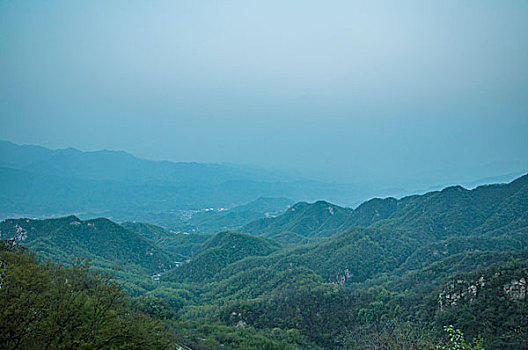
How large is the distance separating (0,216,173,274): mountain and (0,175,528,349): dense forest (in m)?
0.45

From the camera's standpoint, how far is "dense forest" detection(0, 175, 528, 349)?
1843cm

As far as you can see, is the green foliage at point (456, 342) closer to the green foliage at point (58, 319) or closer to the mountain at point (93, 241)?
the green foliage at point (58, 319)

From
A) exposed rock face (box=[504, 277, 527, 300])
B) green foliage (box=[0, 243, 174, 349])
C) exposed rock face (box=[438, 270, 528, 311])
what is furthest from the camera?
exposed rock face (box=[438, 270, 528, 311])

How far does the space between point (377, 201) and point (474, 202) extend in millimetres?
44708

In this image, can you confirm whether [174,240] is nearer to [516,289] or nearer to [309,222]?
[309,222]

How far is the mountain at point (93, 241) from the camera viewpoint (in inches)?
3322

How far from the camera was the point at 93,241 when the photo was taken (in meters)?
93.6

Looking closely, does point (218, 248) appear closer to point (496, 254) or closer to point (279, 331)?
point (279, 331)

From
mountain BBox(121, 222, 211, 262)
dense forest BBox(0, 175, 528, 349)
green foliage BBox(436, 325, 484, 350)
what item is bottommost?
mountain BBox(121, 222, 211, 262)

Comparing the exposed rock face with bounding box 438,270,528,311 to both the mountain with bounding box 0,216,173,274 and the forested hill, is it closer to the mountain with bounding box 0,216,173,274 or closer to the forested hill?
the forested hill

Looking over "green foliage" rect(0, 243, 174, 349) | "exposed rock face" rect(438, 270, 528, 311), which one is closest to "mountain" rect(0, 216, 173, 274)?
"green foliage" rect(0, 243, 174, 349)

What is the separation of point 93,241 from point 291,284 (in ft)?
224

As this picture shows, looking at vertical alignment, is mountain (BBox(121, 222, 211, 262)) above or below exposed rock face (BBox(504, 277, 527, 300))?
below

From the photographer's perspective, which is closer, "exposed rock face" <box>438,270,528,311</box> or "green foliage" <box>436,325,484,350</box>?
"green foliage" <box>436,325,484,350</box>
